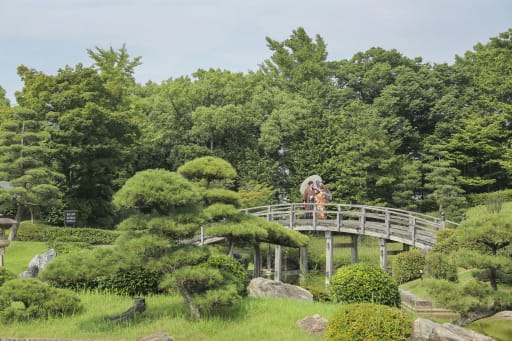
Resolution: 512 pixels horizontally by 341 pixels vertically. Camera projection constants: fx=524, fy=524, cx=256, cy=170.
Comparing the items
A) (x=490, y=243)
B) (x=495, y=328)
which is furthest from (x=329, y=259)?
(x=490, y=243)

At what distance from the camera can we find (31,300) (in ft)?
36.6

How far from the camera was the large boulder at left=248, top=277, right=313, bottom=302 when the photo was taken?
1405cm

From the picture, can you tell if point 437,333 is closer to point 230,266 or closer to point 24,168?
point 230,266

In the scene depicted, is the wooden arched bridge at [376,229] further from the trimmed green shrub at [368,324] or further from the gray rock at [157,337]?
the gray rock at [157,337]

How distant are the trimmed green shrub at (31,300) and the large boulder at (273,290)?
4.78m

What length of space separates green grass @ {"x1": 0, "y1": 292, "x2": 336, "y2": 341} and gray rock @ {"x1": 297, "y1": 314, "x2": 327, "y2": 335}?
149 mm

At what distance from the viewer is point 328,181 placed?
34844mm

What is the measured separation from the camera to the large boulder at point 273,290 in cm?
1405

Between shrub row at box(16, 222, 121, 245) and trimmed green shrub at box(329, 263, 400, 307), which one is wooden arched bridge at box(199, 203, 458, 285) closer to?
trimmed green shrub at box(329, 263, 400, 307)

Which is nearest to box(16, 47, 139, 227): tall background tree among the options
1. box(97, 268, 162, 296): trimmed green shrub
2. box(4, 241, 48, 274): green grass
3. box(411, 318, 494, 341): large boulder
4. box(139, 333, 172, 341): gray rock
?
box(4, 241, 48, 274): green grass

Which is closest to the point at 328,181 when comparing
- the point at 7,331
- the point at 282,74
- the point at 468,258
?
the point at 282,74

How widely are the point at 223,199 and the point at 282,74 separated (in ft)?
103

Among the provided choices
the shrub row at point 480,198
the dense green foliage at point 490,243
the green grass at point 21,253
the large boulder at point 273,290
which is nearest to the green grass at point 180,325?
the large boulder at point 273,290

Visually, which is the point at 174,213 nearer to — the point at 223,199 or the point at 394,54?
the point at 223,199
